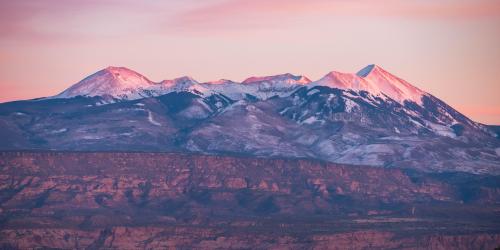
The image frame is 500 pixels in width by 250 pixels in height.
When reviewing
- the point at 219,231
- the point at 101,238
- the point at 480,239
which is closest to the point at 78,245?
the point at 101,238

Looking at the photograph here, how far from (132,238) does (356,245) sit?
26.5 m

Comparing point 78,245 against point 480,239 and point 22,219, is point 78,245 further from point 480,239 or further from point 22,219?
point 480,239

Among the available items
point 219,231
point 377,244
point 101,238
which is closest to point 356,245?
point 377,244

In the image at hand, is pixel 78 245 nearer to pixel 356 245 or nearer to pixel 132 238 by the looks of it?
pixel 132 238

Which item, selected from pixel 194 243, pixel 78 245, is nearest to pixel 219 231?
pixel 194 243

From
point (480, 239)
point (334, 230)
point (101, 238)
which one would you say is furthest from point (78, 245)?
point (480, 239)

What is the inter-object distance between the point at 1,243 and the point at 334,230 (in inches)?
1604

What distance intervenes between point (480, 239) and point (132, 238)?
140 ft

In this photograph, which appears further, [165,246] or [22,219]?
[22,219]

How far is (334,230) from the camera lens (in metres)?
197

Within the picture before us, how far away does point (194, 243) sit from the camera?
188500 mm

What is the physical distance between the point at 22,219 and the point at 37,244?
562 inches

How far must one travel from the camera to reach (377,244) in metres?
192

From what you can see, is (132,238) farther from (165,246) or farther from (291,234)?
(291,234)
